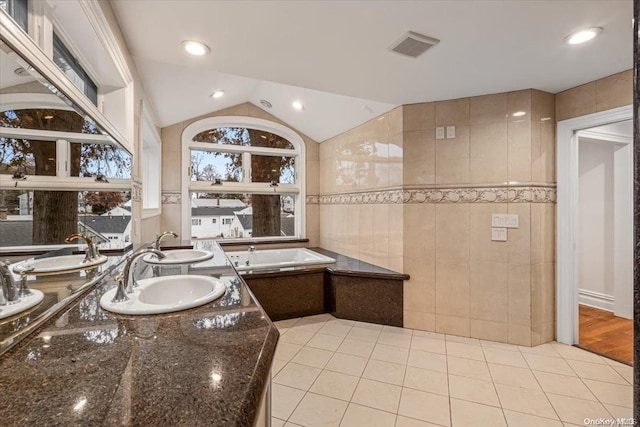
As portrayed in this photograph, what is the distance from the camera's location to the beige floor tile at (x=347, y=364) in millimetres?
2209

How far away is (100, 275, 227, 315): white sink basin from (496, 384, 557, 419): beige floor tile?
1.85 metres

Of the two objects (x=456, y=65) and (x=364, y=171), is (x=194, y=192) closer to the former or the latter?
(x=364, y=171)

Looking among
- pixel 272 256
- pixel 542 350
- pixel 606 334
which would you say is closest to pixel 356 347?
pixel 542 350

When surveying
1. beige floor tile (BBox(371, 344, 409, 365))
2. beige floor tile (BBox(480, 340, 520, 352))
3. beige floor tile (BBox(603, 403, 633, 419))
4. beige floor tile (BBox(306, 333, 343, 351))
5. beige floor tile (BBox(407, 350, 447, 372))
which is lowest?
beige floor tile (BBox(603, 403, 633, 419))

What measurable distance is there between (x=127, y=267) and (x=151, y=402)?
772mm

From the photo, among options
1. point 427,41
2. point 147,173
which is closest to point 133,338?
point 427,41

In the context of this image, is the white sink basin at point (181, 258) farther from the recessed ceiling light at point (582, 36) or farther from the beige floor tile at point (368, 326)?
the recessed ceiling light at point (582, 36)

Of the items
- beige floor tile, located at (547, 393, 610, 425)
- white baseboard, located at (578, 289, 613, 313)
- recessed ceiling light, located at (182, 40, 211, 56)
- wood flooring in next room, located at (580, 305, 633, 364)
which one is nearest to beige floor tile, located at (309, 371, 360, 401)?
beige floor tile, located at (547, 393, 610, 425)

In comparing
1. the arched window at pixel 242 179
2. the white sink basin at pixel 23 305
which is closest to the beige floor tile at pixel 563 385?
the white sink basin at pixel 23 305

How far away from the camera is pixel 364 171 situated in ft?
12.0

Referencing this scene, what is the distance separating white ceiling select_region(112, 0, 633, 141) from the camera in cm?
162

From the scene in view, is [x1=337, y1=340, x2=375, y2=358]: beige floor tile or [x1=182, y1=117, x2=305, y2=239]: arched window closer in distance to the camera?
[x1=337, y1=340, x2=375, y2=358]: beige floor tile

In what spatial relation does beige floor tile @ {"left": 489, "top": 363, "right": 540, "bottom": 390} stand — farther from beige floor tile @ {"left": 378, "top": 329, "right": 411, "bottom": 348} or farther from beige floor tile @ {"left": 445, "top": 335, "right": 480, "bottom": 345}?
beige floor tile @ {"left": 378, "top": 329, "right": 411, "bottom": 348}

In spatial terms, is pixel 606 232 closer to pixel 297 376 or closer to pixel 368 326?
pixel 368 326
